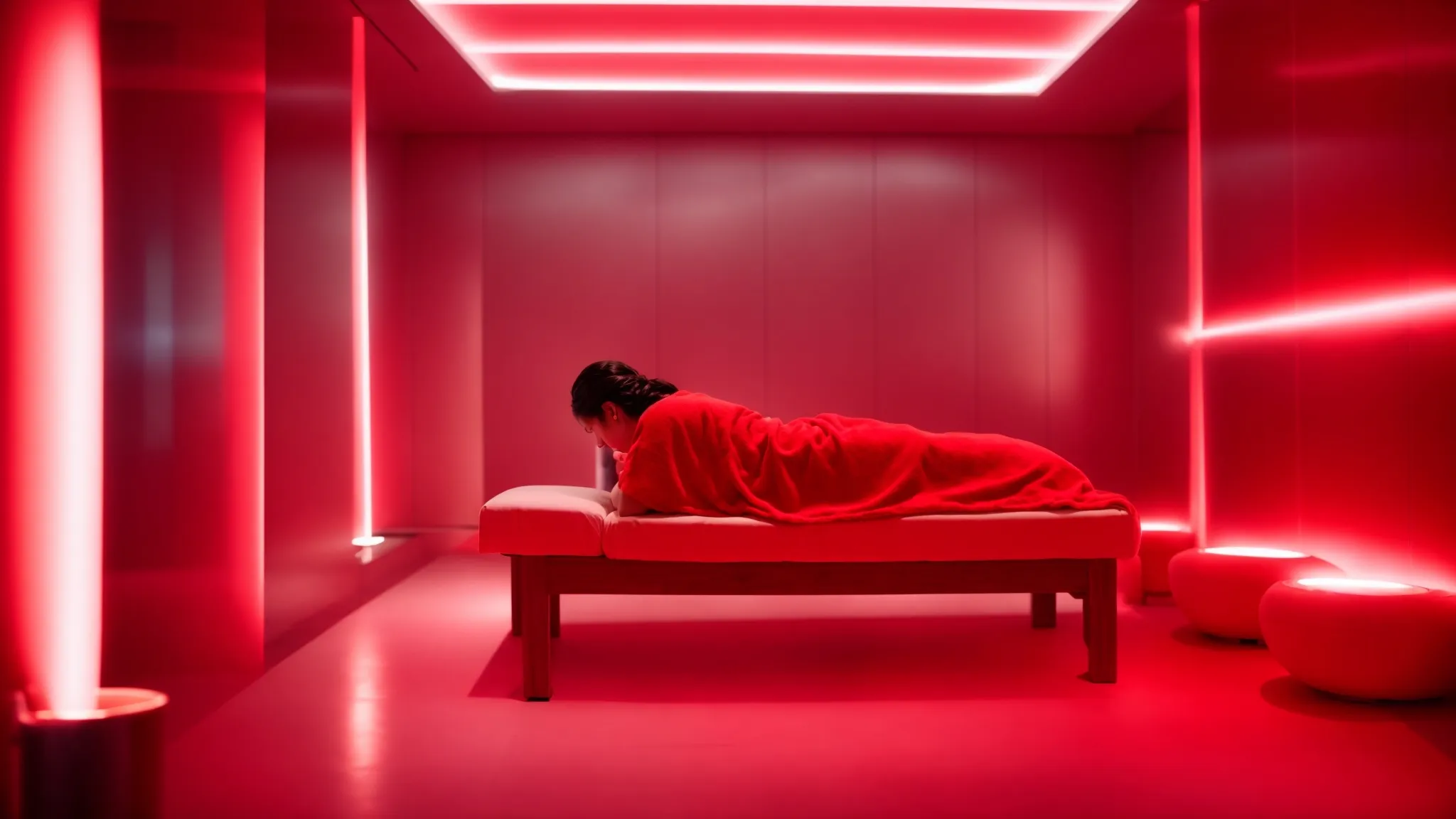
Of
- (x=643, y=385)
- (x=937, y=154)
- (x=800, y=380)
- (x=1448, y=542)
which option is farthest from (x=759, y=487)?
(x=937, y=154)

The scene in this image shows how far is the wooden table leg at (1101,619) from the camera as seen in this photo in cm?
221

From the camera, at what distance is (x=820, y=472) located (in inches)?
90.7

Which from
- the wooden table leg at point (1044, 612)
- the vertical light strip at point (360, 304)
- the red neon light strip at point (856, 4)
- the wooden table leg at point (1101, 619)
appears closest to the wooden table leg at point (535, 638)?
the wooden table leg at point (1101, 619)

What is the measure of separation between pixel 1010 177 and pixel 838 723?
Answer: 3.88 m

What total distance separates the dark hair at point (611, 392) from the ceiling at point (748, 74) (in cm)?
172

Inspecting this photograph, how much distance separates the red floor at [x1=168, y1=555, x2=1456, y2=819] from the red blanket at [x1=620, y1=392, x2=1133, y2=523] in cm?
43

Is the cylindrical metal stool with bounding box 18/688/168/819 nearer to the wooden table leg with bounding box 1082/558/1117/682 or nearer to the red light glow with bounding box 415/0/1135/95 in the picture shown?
the wooden table leg with bounding box 1082/558/1117/682

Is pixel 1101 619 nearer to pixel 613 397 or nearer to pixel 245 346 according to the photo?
pixel 613 397

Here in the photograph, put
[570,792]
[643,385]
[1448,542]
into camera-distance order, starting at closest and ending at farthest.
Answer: [570,792], [1448,542], [643,385]

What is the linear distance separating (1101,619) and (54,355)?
221 centimetres

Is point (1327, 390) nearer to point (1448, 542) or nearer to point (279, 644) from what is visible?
point (1448, 542)

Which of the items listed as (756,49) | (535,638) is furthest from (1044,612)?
(756,49)

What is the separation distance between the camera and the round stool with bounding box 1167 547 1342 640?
2.56 meters

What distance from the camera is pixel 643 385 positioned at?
2588mm
